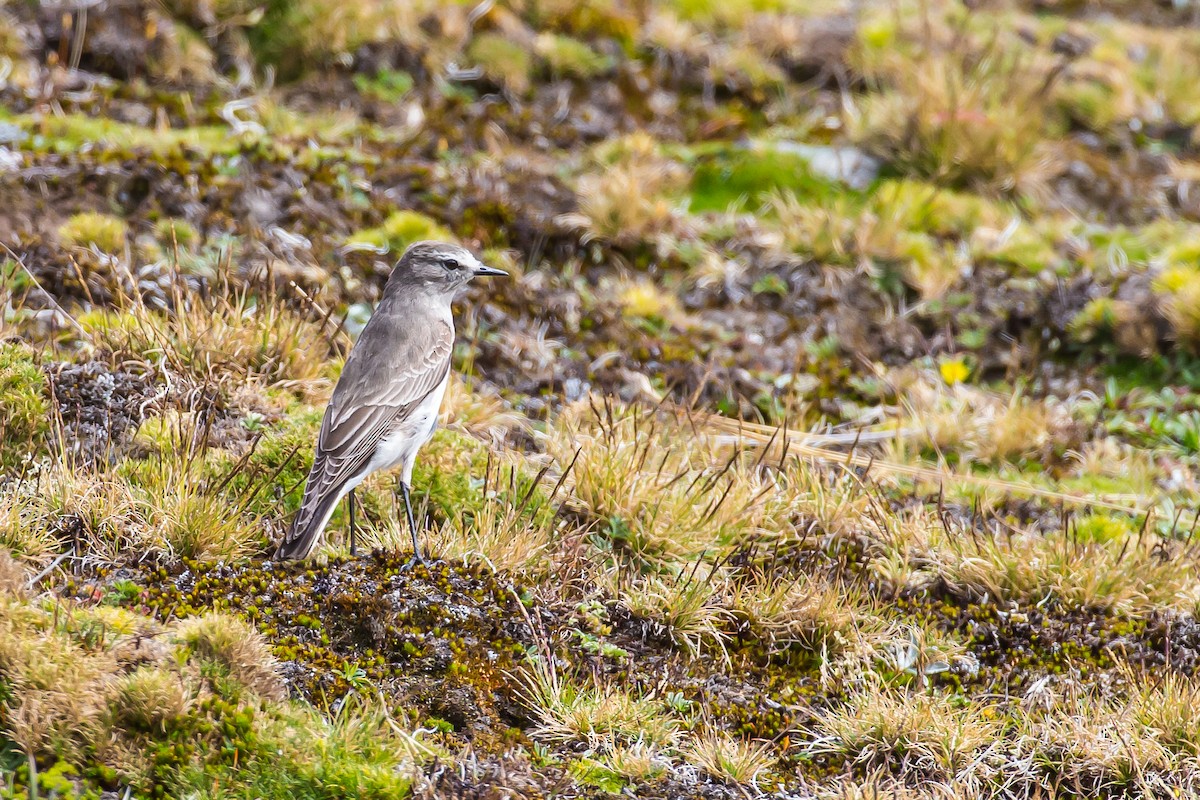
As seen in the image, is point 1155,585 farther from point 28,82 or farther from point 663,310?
point 28,82

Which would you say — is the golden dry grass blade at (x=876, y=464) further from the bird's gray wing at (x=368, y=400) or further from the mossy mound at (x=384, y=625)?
the mossy mound at (x=384, y=625)

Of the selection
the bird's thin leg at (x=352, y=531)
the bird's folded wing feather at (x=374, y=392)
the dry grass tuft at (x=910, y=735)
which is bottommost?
the dry grass tuft at (x=910, y=735)

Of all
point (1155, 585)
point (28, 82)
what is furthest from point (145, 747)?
point (28, 82)

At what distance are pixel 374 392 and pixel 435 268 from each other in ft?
3.90

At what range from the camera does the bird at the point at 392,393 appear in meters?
6.16

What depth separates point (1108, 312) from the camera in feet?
33.2

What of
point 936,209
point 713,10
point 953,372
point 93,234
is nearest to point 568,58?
point 713,10

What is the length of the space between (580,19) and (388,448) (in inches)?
313

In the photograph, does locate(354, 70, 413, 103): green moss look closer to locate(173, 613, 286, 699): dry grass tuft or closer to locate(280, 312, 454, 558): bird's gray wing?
locate(280, 312, 454, 558): bird's gray wing

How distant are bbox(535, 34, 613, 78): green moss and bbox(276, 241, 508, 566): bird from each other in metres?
5.71

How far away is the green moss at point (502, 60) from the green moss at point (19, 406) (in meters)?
6.60

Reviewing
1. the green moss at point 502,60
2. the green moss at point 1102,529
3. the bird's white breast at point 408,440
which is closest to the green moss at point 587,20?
the green moss at point 502,60

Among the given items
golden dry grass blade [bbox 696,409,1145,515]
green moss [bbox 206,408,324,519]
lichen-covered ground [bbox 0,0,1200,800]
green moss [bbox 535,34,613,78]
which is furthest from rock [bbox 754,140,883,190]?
green moss [bbox 206,408,324,519]

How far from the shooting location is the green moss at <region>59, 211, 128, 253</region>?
28.7 feet
